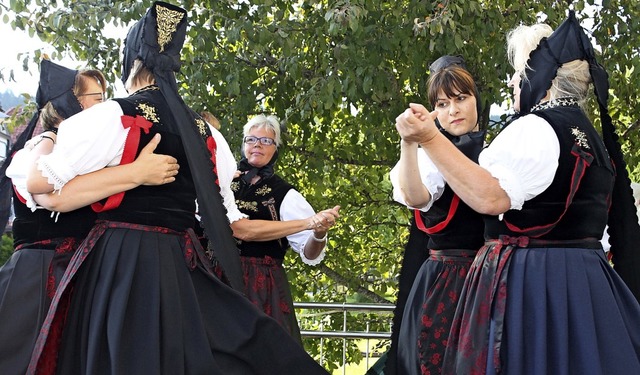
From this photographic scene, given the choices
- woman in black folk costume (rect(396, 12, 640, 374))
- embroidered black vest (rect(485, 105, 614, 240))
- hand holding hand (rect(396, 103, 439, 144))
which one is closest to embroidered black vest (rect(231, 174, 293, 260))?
woman in black folk costume (rect(396, 12, 640, 374))

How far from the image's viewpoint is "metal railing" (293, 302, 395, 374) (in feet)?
18.8

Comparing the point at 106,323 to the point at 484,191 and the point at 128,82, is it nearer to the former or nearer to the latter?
the point at 128,82

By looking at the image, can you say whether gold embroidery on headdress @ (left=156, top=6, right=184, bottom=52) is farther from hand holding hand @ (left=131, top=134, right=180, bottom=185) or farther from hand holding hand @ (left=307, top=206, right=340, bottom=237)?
hand holding hand @ (left=307, top=206, right=340, bottom=237)

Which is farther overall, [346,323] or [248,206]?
[346,323]

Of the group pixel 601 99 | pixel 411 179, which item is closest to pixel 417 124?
pixel 411 179

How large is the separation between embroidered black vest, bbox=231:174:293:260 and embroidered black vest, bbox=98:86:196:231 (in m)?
1.88

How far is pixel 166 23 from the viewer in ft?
11.0

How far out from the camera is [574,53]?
2.97 metres

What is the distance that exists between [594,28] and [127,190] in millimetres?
4453

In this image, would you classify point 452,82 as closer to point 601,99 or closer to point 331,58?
point 601,99

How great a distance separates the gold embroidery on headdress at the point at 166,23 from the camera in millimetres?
3334

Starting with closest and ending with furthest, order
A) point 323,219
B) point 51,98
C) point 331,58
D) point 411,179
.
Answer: point 411,179
point 51,98
point 323,219
point 331,58

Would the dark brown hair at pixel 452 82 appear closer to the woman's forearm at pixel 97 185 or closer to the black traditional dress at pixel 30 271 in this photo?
the woman's forearm at pixel 97 185

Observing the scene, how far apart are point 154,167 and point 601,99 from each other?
1.59 m
